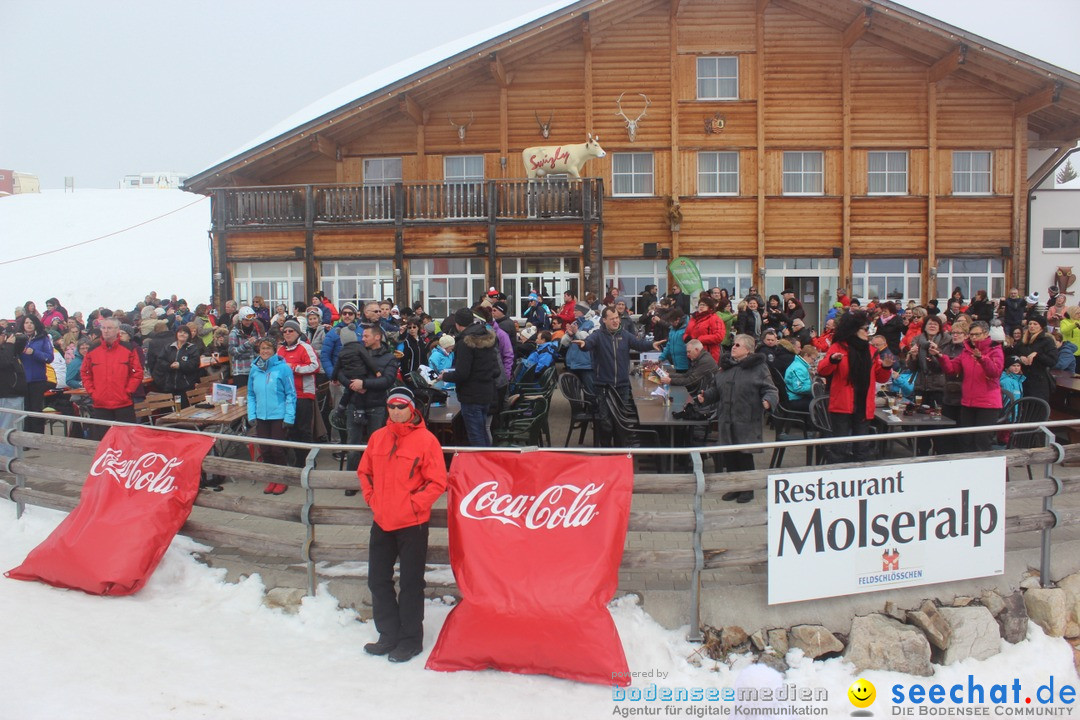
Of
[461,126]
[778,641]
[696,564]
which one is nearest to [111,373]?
[696,564]

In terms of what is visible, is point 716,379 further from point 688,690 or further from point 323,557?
point 323,557

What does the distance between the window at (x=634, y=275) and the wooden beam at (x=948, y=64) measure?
8.53 meters

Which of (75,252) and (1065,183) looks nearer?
(75,252)

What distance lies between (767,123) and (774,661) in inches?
716

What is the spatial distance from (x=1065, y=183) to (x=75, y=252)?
64.8m

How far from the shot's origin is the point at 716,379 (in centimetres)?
753

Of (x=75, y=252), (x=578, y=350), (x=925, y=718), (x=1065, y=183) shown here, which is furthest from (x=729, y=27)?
(x=1065, y=183)

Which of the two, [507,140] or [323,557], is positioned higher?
[507,140]

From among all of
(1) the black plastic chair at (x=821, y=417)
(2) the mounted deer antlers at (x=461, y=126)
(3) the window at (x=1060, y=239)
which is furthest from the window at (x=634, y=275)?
(1) the black plastic chair at (x=821, y=417)

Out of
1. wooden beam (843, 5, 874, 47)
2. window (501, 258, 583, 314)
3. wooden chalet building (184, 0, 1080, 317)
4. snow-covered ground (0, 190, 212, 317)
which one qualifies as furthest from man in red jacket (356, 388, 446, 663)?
snow-covered ground (0, 190, 212, 317)

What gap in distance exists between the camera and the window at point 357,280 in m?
20.5

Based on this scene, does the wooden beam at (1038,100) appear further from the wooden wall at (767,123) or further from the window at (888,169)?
the window at (888,169)

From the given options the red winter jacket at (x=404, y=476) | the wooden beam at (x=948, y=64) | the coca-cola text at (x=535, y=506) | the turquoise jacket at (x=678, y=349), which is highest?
the wooden beam at (x=948, y=64)

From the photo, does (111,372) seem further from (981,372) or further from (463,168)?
(463,168)
